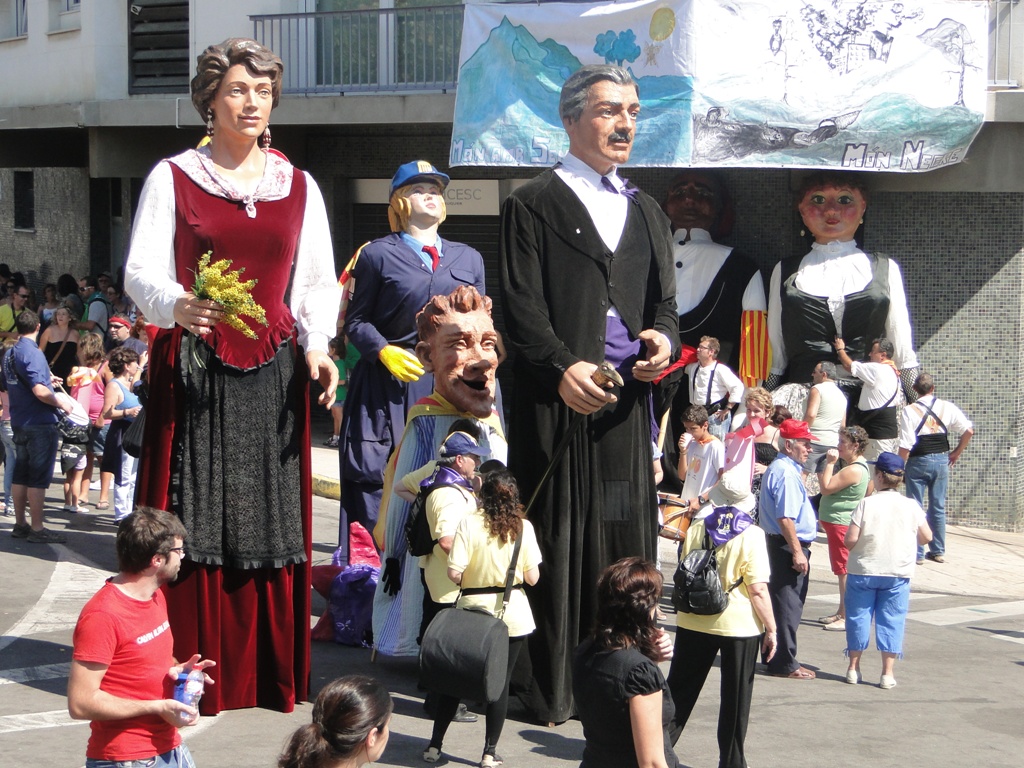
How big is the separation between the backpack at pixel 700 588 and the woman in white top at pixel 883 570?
1.73 metres

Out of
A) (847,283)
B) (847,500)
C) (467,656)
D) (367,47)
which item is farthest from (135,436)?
(367,47)

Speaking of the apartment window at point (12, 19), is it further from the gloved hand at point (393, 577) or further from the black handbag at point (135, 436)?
the gloved hand at point (393, 577)

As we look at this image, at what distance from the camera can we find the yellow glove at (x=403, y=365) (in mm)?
6930

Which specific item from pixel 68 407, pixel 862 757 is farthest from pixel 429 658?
pixel 68 407

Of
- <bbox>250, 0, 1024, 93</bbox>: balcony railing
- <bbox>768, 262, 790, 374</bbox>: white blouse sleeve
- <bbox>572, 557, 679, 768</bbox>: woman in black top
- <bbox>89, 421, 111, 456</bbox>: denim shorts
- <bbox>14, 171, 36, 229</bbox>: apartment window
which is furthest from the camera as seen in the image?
<bbox>14, 171, 36, 229</bbox>: apartment window

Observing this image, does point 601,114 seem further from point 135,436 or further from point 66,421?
Answer: point 66,421

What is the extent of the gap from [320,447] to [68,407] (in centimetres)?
485

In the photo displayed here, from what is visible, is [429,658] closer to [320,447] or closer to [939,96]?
[939,96]

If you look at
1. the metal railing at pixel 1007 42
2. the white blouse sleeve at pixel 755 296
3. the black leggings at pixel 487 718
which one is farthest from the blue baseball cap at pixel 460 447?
the metal railing at pixel 1007 42

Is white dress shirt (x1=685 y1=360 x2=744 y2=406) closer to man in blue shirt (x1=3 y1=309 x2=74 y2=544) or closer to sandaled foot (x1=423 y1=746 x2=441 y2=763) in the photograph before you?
man in blue shirt (x1=3 y1=309 x2=74 y2=544)

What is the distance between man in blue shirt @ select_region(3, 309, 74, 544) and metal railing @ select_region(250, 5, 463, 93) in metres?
5.87

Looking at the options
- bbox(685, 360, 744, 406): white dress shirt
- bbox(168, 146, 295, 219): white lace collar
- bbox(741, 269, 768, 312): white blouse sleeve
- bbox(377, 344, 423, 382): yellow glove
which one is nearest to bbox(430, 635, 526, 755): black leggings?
bbox(377, 344, 423, 382): yellow glove

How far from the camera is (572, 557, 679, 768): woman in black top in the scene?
4352 mm

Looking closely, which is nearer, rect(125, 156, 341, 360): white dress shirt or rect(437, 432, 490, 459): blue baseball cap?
rect(125, 156, 341, 360): white dress shirt
